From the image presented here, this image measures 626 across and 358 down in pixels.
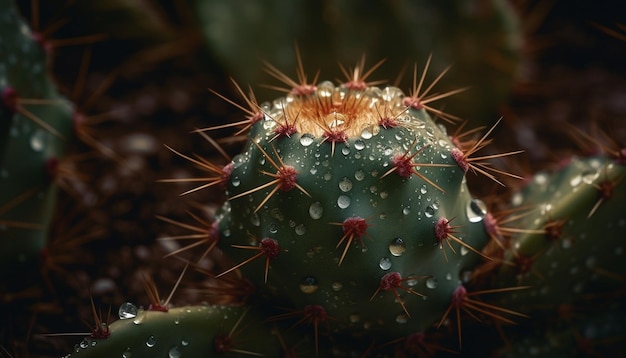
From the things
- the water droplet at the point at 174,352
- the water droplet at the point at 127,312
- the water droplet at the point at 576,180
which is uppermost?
the water droplet at the point at 576,180

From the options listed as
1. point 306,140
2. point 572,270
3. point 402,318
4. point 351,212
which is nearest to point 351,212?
point 351,212

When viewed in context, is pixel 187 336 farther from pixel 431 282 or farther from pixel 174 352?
pixel 431 282

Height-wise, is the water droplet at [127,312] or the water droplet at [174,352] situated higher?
the water droplet at [127,312]

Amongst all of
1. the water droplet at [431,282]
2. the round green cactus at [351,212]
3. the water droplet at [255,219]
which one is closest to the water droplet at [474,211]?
the round green cactus at [351,212]

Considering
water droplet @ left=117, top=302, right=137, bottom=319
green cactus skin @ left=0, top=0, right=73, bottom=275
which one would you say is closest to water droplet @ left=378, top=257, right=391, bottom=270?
water droplet @ left=117, top=302, right=137, bottom=319

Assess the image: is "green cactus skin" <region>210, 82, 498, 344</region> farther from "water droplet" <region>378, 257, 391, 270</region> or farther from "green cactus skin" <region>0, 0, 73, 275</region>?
"green cactus skin" <region>0, 0, 73, 275</region>

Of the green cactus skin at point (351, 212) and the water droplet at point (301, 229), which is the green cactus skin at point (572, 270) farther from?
the water droplet at point (301, 229)

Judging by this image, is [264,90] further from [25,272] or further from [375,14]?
[25,272]
